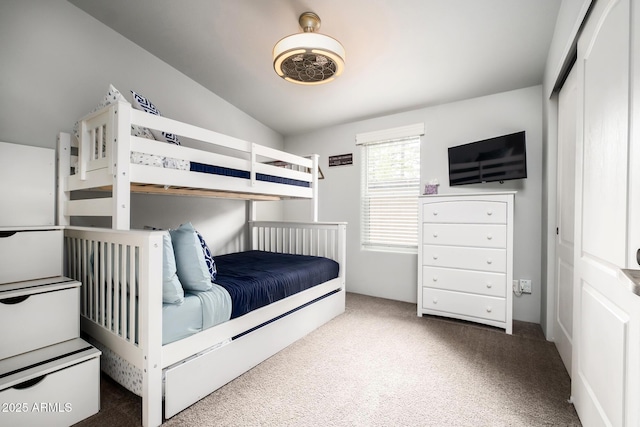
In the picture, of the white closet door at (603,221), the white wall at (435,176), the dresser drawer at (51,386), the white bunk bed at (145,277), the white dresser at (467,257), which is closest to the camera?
the white closet door at (603,221)

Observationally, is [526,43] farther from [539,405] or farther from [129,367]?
[129,367]

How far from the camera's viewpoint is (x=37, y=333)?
145cm

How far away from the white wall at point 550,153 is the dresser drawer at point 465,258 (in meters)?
0.34

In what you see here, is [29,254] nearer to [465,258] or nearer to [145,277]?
[145,277]

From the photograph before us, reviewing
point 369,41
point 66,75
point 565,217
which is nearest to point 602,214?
point 565,217

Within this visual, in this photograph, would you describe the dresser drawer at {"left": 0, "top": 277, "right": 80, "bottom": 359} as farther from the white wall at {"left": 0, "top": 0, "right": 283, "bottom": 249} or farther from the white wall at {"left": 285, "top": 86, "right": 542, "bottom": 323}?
the white wall at {"left": 285, "top": 86, "right": 542, "bottom": 323}

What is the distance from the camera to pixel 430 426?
1.37 metres

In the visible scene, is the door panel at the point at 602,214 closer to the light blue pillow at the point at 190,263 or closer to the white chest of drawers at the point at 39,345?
the light blue pillow at the point at 190,263

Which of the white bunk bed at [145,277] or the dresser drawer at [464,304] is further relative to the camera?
the dresser drawer at [464,304]

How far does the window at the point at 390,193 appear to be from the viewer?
3.36m

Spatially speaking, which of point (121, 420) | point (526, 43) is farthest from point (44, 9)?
point (526, 43)

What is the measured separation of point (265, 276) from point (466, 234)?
5.87 ft

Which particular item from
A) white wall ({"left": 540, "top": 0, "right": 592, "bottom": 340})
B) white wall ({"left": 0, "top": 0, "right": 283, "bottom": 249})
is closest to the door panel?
white wall ({"left": 540, "top": 0, "right": 592, "bottom": 340})

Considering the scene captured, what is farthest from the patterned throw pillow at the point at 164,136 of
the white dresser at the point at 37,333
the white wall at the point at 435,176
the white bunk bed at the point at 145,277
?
the white wall at the point at 435,176
